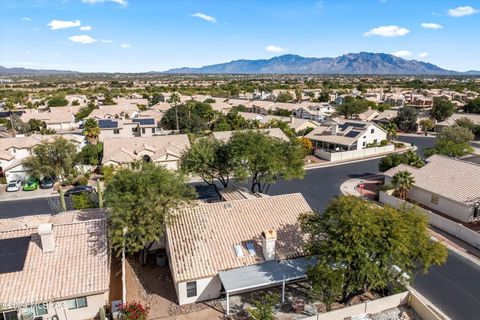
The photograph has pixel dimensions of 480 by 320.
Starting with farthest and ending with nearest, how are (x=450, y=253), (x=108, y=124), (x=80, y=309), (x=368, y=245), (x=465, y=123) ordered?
(x=465, y=123) → (x=108, y=124) → (x=450, y=253) → (x=80, y=309) → (x=368, y=245)

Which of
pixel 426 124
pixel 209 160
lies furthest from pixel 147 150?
pixel 426 124

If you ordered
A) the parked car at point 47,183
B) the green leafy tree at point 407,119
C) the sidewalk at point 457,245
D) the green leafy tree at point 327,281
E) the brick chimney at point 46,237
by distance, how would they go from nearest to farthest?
the green leafy tree at point 327,281 → the brick chimney at point 46,237 → the sidewalk at point 457,245 → the parked car at point 47,183 → the green leafy tree at point 407,119

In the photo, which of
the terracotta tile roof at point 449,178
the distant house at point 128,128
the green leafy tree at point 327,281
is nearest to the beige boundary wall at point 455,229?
the terracotta tile roof at point 449,178

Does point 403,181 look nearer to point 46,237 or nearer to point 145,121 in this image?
point 46,237

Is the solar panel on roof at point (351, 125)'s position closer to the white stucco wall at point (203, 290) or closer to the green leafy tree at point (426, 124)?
the green leafy tree at point (426, 124)

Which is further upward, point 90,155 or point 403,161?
point 403,161

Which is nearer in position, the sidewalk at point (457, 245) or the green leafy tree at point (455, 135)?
the sidewalk at point (457, 245)
